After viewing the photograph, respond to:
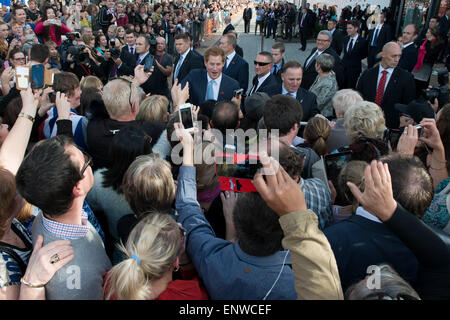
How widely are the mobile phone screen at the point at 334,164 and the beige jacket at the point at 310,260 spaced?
1.19 metres

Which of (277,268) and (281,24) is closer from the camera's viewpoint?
(277,268)

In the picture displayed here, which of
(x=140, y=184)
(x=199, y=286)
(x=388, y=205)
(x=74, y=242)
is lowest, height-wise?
(x=199, y=286)

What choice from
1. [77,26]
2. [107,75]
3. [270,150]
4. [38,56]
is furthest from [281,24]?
[270,150]

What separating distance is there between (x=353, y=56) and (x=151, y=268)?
296 inches

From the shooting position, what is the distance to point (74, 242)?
5.03ft

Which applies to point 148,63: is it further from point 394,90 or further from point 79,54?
point 394,90

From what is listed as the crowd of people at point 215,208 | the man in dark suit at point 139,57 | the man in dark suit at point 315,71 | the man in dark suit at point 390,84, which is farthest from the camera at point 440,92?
the man in dark suit at point 139,57

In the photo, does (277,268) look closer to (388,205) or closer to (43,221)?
(388,205)

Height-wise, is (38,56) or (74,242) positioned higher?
(38,56)

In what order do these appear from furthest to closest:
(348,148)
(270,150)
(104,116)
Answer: (104,116), (348,148), (270,150)

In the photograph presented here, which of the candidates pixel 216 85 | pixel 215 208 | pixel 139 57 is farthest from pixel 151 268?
pixel 139 57

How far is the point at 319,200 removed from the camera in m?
2.01

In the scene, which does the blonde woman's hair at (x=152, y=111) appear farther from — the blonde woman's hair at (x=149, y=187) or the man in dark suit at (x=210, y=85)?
the blonde woman's hair at (x=149, y=187)
